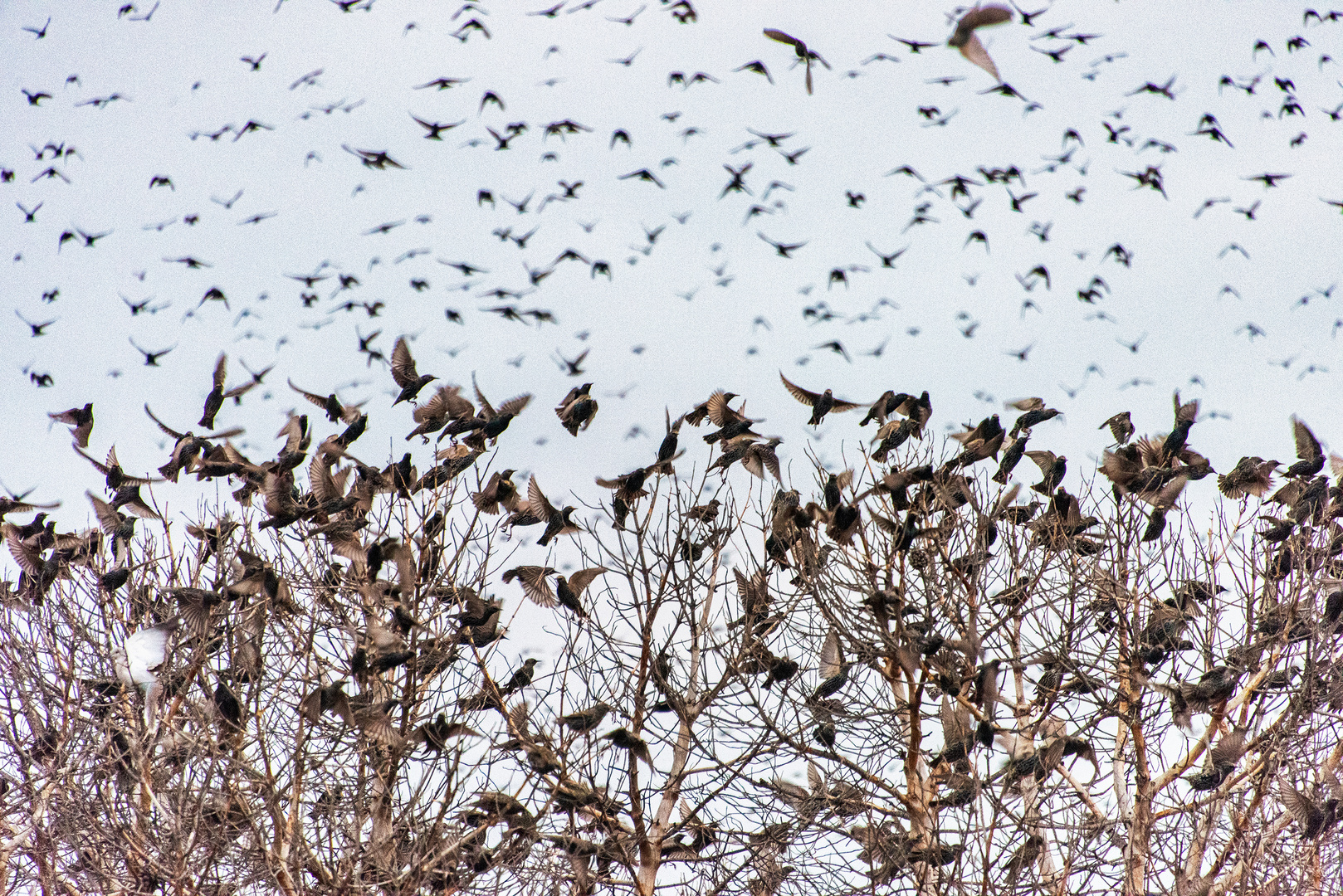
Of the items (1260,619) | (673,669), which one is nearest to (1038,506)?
(1260,619)

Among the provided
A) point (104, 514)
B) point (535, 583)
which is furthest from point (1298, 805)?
point (104, 514)

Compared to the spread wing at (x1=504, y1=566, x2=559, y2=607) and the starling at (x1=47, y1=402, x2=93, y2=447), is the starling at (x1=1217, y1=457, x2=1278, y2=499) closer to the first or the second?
the spread wing at (x1=504, y1=566, x2=559, y2=607)

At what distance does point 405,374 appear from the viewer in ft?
40.8

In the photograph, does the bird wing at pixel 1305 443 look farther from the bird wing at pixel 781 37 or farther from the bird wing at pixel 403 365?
the bird wing at pixel 403 365

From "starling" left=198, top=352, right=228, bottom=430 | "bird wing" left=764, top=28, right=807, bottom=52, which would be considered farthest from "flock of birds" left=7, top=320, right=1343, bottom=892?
"bird wing" left=764, top=28, right=807, bottom=52

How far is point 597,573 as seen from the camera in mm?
11664

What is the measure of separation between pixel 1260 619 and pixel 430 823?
7.98m

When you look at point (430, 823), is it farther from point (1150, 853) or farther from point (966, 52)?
point (966, 52)

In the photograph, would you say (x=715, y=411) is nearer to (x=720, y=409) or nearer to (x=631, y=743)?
(x=720, y=409)

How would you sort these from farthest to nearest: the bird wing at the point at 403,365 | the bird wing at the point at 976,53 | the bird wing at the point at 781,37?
1. the bird wing at the point at 403,365
2. the bird wing at the point at 781,37
3. the bird wing at the point at 976,53

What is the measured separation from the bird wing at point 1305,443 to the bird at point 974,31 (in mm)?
7398

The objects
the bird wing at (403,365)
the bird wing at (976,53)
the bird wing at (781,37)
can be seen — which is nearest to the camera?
the bird wing at (976,53)

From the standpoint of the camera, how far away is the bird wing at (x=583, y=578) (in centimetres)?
1155

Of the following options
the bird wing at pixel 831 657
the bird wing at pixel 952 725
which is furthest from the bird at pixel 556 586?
the bird wing at pixel 952 725
